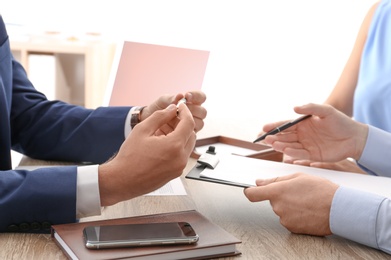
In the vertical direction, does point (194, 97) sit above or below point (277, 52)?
above

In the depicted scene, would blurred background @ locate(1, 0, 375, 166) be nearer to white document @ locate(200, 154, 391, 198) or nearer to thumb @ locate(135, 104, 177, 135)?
white document @ locate(200, 154, 391, 198)

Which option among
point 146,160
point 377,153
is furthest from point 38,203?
point 377,153

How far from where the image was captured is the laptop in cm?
184

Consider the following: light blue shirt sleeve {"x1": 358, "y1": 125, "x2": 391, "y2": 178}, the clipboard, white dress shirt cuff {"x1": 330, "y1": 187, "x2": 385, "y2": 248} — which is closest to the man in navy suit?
the clipboard

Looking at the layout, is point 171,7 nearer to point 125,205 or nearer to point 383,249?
point 125,205

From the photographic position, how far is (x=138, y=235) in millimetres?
812

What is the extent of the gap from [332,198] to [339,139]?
0.46 metres

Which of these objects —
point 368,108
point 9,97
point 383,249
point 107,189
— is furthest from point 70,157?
point 368,108

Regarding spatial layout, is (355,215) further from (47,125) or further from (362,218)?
(47,125)

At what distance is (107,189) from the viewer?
35.6 inches

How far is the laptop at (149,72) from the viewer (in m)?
1.84

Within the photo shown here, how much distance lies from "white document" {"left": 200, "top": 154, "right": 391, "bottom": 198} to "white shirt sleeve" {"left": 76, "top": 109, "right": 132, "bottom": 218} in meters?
0.23

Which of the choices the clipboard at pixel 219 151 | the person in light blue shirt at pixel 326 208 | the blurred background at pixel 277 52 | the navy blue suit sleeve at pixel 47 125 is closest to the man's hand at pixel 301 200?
the person in light blue shirt at pixel 326 208

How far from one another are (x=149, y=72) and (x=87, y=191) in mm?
1012
